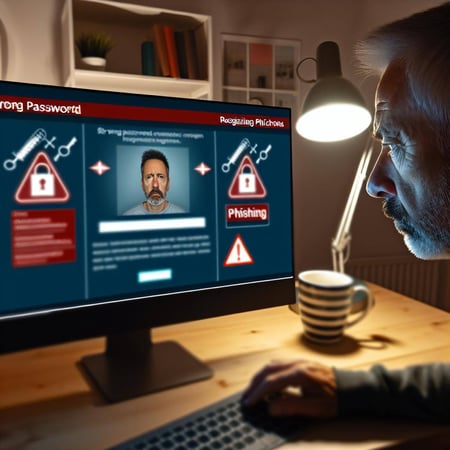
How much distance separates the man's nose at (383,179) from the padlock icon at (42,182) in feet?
1.81

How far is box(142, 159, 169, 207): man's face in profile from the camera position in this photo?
0.77 metres

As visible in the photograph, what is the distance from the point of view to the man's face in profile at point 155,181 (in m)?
0.77

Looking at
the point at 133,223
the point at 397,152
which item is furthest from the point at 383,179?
the point at 133,223

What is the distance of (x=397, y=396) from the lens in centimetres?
69

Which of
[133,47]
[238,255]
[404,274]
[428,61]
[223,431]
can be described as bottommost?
[404,274]

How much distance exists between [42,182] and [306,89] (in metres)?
2.34

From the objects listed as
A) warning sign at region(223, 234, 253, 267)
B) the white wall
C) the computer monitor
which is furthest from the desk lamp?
the white wall

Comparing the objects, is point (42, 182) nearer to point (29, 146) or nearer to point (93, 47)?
point (29, 146)

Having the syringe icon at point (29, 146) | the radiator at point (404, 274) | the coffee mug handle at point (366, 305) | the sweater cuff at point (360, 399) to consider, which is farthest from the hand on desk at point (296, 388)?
the radiator at point (404, 274)

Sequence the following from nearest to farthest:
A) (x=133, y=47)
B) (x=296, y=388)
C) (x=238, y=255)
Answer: (x=296, y=388) → (x=238, y=255) → (x=133, y=47)

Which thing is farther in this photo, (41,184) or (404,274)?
(404,274)

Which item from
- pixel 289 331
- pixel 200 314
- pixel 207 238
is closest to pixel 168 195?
pixel 207 238

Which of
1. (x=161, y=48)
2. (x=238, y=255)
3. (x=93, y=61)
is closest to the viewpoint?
(x=238, y=255)

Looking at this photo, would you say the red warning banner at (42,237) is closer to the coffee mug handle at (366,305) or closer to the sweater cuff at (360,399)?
the sweater cuff at (360,399)
